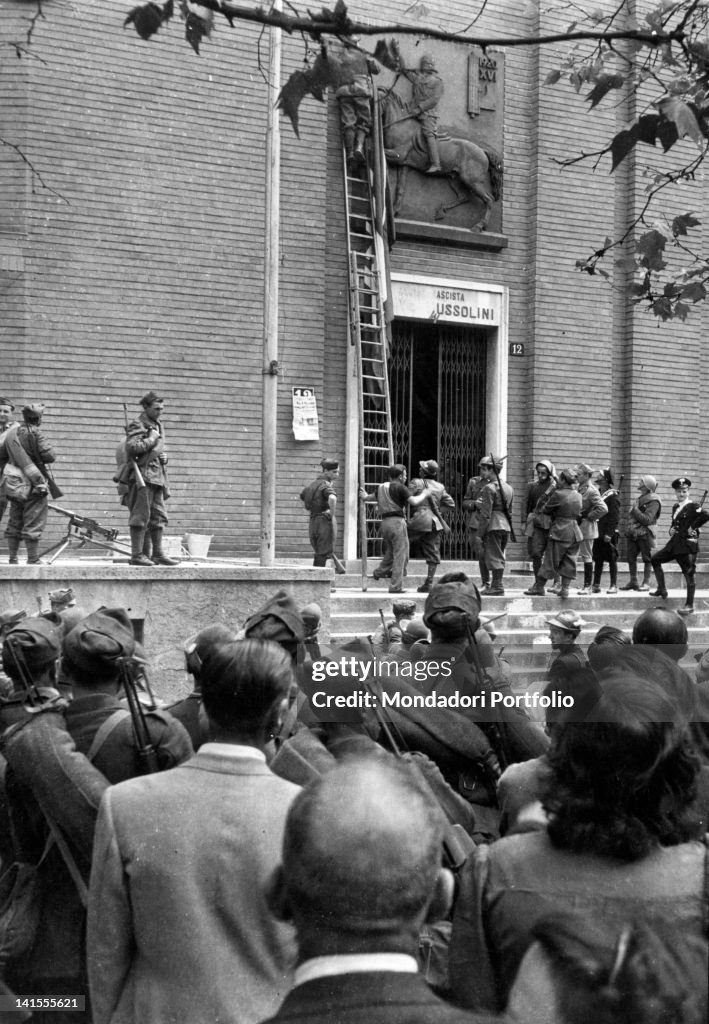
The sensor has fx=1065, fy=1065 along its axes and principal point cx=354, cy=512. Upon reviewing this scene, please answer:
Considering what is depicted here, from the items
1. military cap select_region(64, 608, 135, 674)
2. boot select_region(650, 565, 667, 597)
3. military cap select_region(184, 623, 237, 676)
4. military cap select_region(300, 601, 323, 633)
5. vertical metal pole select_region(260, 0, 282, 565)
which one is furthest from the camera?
boot select_region(650, 565, 667, 597)

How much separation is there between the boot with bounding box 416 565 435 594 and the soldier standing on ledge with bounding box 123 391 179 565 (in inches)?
140

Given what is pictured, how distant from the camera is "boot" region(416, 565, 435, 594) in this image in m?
12.8

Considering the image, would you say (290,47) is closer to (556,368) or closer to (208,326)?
(208,326)

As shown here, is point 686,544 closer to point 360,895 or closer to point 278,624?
point 278,624

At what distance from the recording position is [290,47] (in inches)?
573

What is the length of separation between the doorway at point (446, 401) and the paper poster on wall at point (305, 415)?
1700mm

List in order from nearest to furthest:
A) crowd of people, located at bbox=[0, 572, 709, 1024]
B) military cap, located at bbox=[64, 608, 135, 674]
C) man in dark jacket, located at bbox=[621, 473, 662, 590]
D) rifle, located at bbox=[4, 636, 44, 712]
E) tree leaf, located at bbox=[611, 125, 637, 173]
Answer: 1. crowd of people, located at bbox=[0, 572, 709, 1024]
2. military cap, located at bbox=[64, 608, 135, 674]
3. rifle, located at bbox=[4, 636, 44, 712]
4. tree leaf, located at bbox=[611, 125, 637, 173]
5. man in dark jacket, located at bbox=[621, 473, 662, 590]

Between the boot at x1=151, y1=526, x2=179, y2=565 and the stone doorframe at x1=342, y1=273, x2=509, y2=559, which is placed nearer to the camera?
the boot at x1=151, y1=526, x2=179, y2=565

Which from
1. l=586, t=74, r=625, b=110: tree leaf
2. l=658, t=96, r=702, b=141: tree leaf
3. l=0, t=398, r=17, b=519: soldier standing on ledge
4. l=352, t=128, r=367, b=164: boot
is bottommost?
l=0, t=398, r=17, b=519: soldier standing on ledge

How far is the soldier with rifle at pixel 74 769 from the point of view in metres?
2.78

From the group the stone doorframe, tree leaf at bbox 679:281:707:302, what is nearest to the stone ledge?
the stone doorframe

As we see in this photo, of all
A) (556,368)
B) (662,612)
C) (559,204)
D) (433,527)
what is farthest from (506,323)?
(662,612)

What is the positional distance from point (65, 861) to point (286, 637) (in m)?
1.02

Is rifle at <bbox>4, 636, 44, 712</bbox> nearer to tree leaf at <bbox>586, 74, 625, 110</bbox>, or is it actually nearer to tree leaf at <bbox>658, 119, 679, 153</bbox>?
tree leaf at <bbox>658, 119, 679, 153</bbox>
